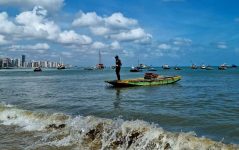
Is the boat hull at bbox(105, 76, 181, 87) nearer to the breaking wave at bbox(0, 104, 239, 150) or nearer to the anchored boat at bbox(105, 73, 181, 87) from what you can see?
the anchored boat at bbox(105, 73, 181, 87)

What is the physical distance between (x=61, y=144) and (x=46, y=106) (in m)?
11.0

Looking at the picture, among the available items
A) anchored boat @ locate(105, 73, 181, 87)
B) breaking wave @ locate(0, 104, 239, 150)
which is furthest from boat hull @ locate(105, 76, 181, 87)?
breaking wave @ locate(0, 104, 239, 150)

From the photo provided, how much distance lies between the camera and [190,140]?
10328 mm

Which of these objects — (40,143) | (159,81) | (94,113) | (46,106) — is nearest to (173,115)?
(94,113)

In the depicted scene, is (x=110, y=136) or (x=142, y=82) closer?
A: (x=110, y=136)

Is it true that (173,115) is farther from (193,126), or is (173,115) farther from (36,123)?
(36,123)

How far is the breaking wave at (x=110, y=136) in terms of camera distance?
409 inches

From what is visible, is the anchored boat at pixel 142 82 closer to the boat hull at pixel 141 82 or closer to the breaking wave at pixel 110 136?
the boat hull at pixel 141 82

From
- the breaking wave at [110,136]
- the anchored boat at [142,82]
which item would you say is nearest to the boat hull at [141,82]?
the anchored boat at [142,82]

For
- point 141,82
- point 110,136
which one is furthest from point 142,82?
point 110,136

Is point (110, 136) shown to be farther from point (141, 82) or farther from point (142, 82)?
point (142, 82)

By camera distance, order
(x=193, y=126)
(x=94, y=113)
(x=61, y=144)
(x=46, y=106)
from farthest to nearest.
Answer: (x=46, y=106) → (x=94, y=113) → (x=193, y=126) → (x=61, y=144)

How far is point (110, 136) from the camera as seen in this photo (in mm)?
11859

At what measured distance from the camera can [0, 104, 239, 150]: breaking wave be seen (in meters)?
10.4
